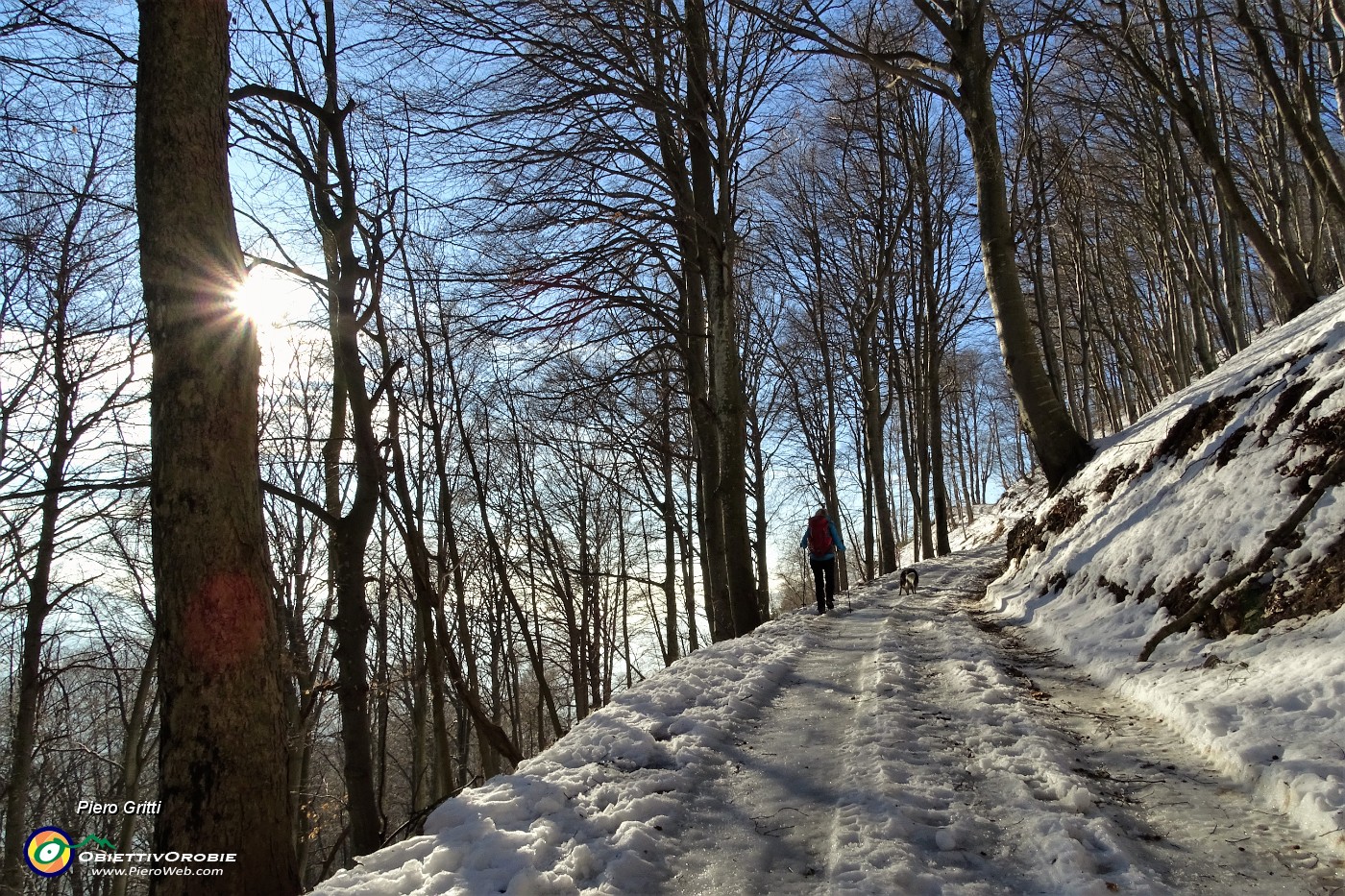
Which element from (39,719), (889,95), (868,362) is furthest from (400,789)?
(889,95)

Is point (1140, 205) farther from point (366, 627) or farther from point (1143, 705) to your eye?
point (366, 627)

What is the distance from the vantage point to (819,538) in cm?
1088

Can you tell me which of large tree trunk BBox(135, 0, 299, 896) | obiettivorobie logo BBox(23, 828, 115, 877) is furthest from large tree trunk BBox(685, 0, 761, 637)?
obiettivorobie logo BBox(23, 828, 115, 877)

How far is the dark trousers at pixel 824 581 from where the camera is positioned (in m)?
10.5

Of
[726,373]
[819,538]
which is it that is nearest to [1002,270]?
[726,373]

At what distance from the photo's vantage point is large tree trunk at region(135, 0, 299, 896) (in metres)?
2.70

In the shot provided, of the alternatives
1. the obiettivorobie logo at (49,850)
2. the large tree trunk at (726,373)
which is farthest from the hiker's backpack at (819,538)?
the obiettivorobie logo at (49,850)

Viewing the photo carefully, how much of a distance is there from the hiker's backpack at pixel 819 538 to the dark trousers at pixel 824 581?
147mm

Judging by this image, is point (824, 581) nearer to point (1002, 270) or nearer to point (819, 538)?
point (819, 538)

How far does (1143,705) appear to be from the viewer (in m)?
3.96

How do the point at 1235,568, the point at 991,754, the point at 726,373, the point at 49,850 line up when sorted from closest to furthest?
1. the point at 991,754
2. the point at 49,850
3. the point at 1235,568
4. the point at 726,373

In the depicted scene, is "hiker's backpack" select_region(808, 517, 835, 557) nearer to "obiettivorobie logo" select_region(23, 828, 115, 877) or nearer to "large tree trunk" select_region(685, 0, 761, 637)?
"large tree trunk" select_region(685, 0, 761, 637)

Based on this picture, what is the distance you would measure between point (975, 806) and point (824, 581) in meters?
7.72

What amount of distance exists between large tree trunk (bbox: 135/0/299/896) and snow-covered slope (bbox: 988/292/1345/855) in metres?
4.18
